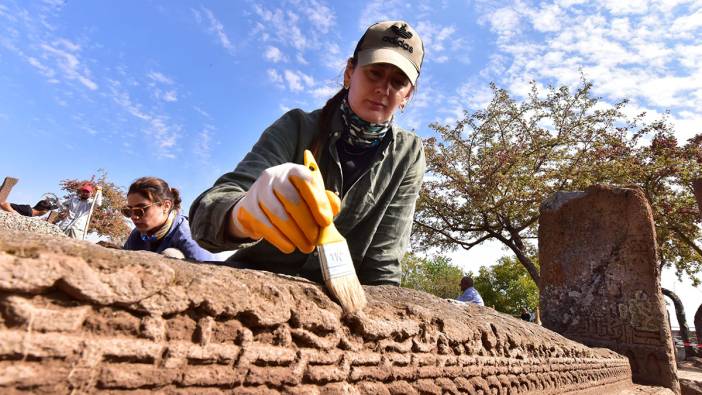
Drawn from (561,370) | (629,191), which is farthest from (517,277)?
(561,370)

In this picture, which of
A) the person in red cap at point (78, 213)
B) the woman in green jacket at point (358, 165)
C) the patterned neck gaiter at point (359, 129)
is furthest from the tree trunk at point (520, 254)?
the patterned neck gaiter at point (359, 129)

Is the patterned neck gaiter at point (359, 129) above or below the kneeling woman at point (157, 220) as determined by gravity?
above

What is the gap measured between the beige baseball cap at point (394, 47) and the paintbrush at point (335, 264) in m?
0.84

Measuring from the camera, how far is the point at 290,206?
1123 millimetres

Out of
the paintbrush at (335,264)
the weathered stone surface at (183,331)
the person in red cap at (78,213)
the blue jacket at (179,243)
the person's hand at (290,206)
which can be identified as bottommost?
the weathered stone surface at (183,331)

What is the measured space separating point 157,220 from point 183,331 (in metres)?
2.16

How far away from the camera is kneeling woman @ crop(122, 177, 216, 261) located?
2742 mm

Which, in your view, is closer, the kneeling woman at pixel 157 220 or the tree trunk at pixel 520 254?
the kneeling woman at pixel 157 220

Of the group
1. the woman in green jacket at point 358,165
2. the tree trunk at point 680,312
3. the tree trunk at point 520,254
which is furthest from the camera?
the tree trunk at point 680,312

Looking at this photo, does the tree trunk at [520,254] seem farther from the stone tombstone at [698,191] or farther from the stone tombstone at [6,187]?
the stone tombstone at [6,187]

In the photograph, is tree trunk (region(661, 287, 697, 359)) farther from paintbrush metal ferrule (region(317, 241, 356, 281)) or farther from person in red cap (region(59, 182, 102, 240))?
paintbrush metal ferrule (region(317, 241, 356, 281))

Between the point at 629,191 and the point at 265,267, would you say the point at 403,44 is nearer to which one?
the point at 265,267

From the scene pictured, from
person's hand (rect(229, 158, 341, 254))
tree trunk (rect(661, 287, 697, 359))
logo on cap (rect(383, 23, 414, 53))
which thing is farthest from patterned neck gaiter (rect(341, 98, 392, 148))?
tree trunk (rect(661, 287, 697, 359))

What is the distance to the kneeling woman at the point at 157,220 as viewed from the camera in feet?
9.00
